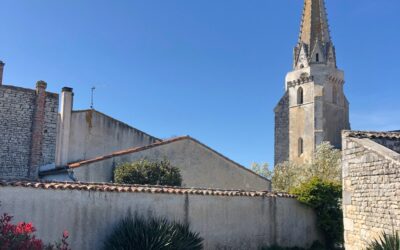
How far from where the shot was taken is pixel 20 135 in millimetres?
20953

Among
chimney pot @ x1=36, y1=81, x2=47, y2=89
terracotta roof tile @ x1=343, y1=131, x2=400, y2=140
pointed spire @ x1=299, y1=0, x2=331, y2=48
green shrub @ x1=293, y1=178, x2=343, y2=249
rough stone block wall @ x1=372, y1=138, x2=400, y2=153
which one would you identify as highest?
pointed spire @ x1=299, y1=0, x2=331, y2=48

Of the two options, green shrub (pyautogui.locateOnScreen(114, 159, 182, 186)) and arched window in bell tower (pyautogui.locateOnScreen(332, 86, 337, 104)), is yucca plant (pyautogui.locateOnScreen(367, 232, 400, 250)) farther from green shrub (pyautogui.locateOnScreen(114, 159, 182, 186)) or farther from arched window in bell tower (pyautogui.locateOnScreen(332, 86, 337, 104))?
arched window in bell tower (pyautogui.locateOnScreen(332, 86, 337, 104))

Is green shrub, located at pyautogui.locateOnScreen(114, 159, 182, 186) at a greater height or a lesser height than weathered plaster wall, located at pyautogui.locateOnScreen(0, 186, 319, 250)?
greater

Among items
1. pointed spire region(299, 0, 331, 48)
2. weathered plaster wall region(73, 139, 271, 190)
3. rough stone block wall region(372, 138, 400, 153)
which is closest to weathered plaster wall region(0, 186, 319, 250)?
rough stone block wall region(372, 138, 400, 153)

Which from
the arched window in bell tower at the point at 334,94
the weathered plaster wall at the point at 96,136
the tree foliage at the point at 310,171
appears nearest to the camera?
the weathered plaster wall at the point at 96,136

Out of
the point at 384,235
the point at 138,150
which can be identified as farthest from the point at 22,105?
the point at 384,235

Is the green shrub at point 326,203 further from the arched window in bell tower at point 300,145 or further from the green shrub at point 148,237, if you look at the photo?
the arched window in bell tower at point 300,145

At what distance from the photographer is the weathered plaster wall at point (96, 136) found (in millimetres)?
22234

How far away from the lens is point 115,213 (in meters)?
11.5

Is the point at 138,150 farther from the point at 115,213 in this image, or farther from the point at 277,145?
the point at 277,145

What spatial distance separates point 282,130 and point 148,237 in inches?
1983

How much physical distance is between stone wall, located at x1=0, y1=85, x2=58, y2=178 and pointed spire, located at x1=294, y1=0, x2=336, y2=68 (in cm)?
4371

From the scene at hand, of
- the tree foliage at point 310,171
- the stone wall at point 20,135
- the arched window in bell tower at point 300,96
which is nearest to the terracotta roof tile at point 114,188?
the stone wall at point 20,135

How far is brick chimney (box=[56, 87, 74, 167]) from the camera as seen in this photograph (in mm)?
21625
